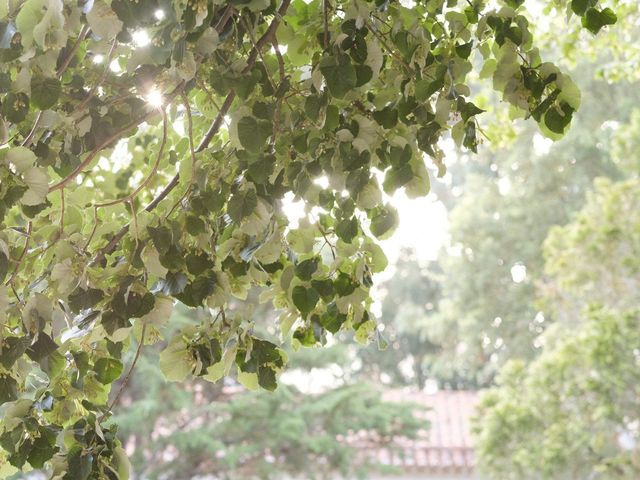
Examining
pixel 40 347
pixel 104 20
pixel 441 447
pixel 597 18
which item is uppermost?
pixel 441 447

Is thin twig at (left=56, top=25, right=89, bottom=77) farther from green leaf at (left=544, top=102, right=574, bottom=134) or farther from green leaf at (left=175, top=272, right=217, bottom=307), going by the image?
green leaf at (left=544, top=102, right=574, bottom=134)

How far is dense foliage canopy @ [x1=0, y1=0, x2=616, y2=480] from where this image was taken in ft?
2.89

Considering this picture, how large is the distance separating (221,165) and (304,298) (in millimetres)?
185

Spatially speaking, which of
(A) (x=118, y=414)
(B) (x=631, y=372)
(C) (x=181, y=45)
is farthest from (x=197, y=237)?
(A) (x=118, y=414)

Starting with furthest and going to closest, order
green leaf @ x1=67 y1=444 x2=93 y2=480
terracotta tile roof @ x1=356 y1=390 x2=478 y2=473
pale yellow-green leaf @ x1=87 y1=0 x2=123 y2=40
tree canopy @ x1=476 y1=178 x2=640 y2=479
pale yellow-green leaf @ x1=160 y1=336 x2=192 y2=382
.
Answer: terracotta tile roof @ x1=356 y1=390 x2=478 y2=473 < tree canopy @ x1=476 y1=178 x2=640 y2=479 < pale yellow-green leaf @ x1=160 y1=336 x2=192 y2=382 < green leaf @ x1=67 y1=444 x2=93 y2=480 < pale yellow-green leaf @ x1=87 y1=0 x2=123 y2=40

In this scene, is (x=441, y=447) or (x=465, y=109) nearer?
(x=465, y=109)

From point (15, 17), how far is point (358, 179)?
377 mm

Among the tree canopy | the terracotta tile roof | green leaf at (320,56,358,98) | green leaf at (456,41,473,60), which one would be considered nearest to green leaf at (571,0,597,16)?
green leaf at (456,41,473,60)

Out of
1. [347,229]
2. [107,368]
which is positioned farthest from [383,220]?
[107,368]

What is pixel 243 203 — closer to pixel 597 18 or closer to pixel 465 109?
pixel 465 109

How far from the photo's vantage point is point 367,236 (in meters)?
1.14

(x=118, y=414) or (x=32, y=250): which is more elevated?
(x=118, y=414)

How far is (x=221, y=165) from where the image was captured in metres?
0.97

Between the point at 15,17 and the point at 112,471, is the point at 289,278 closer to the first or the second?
the point at 112,471
